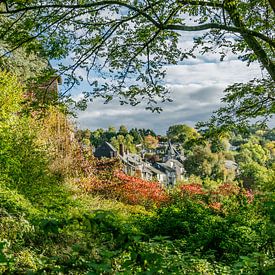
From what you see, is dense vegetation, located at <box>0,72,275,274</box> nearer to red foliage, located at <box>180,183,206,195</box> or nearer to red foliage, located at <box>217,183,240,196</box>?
red foliage, located at <box>217,183,240,196</box>

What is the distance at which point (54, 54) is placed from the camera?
719cm

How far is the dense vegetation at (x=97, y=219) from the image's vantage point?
2.73 meters

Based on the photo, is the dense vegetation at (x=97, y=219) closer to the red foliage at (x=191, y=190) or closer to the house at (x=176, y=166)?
the red foliage at (x=191, y=190)

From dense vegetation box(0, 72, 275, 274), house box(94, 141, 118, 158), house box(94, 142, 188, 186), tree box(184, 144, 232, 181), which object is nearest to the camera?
dense vegetation box(0, 72, 275, 274)

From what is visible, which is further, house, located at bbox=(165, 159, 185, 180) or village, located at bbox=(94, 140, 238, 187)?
house, located at bbox=(165, 159, 185, 180)

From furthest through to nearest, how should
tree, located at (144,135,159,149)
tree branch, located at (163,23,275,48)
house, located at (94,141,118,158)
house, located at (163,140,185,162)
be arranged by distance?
tree, located at (144,135,159,149) < house, located at (163,140,185,162) < house, located at (94,141,118,158) < tree branch, located at (163,23,275,48)

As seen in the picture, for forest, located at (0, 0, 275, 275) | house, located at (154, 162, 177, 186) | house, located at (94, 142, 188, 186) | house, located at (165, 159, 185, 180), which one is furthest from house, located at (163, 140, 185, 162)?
forest, located at (0, 0, 275, 275)

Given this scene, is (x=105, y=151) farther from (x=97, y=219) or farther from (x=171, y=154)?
(x=97, y=219)

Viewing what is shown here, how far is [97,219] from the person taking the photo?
8.89 ft

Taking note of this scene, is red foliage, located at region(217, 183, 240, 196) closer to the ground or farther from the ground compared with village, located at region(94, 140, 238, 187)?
closer to the ground

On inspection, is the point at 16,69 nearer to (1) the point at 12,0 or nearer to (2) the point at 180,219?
(2) the point at 180,219

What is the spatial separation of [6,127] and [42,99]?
5.75 meters

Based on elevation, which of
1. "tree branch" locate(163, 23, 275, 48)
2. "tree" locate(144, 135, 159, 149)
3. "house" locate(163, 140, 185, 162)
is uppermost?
"tree" locate(144, 135, 159, 149)

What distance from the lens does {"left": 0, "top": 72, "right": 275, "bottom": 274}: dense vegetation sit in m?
2.73
